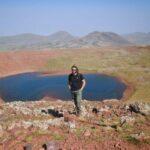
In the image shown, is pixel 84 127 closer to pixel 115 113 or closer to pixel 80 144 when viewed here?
pixel 80 144

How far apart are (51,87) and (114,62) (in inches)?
1212

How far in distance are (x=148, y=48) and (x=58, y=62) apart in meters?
32.9

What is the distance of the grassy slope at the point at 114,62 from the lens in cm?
7442

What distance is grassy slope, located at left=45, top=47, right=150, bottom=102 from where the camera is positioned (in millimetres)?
74419

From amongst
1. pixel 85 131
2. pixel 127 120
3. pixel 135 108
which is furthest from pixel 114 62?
pixel 85 131

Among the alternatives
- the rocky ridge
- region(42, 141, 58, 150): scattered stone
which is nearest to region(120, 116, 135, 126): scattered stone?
the rocky ridge

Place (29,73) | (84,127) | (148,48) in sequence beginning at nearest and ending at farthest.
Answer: (84,127) → (29,73) → (148,48)

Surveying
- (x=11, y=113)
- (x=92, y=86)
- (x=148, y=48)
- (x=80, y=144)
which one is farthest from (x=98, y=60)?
(x=80, y=144)

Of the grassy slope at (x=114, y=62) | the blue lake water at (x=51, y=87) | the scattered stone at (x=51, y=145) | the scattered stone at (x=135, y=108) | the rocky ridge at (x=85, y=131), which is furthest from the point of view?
the grassy slope at (x=114, y=62)

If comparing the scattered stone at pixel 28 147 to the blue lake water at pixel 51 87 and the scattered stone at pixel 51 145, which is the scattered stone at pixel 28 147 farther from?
the blue lake water at pixel 51 87

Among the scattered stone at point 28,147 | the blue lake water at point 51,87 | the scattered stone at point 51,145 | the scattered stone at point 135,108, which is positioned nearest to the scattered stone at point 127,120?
the scattered stone at point 135,108

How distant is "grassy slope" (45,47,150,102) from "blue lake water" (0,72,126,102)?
405 cm

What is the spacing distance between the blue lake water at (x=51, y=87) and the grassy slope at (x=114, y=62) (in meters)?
4.05

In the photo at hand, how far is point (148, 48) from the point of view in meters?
109
